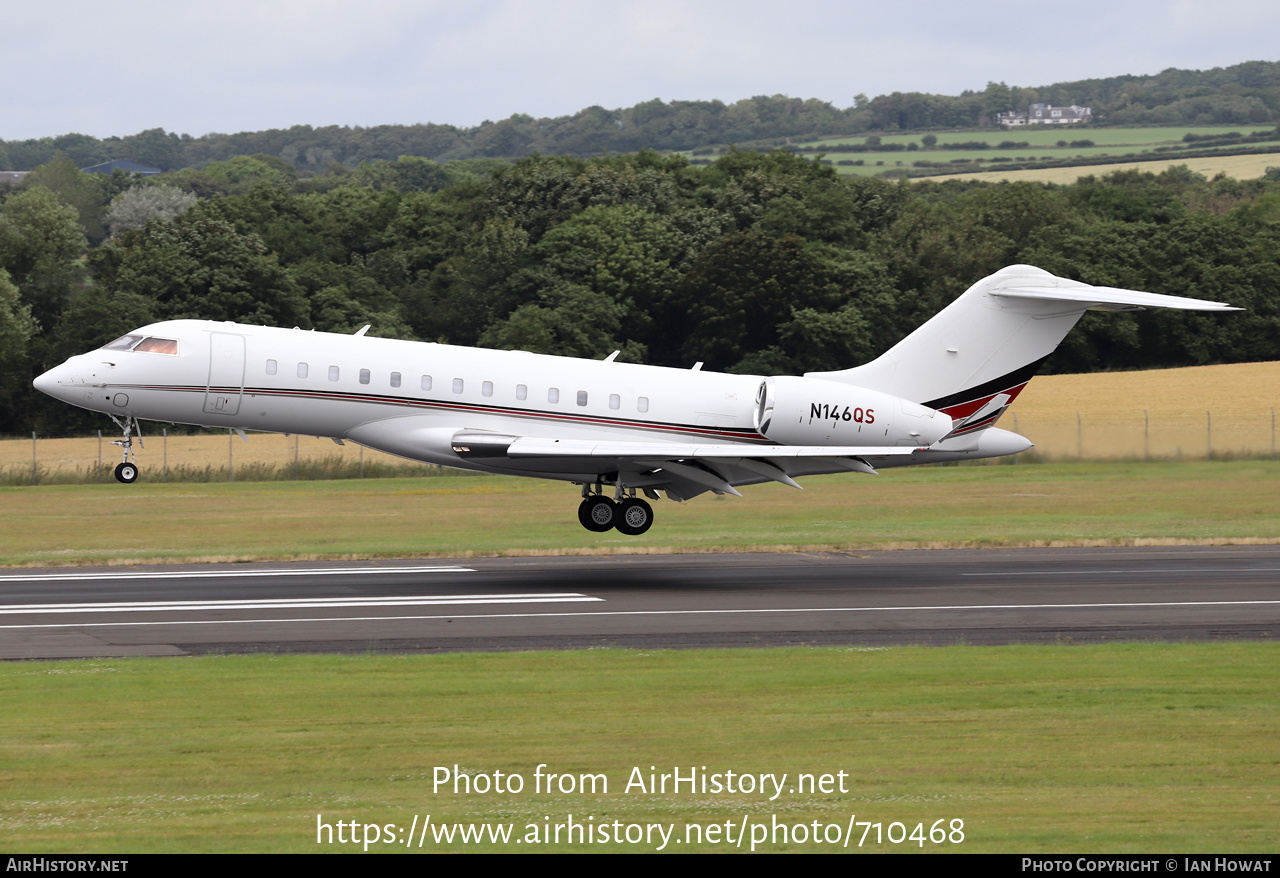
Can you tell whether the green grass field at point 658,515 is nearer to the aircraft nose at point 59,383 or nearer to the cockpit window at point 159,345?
the aircraft nose at point 59,383

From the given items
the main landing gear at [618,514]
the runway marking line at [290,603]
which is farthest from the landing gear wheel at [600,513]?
the runway marking line at [290,603]

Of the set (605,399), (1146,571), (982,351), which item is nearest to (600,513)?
(605,399)

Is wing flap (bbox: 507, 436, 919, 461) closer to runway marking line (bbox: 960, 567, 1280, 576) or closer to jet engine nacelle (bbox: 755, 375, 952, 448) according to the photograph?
jet engine nacelle (bbox: 755, 375, 952, 448)

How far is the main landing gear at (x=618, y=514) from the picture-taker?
92.8ft

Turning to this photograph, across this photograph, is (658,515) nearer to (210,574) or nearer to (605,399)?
(605,399)

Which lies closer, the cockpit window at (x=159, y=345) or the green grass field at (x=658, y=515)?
the cockpit window at (x=159, y=345)

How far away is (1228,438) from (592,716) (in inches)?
1610

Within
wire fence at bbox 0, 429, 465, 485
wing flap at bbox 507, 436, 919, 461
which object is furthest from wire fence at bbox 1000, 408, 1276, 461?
wire fence at bbox 0, 429, 465, 485

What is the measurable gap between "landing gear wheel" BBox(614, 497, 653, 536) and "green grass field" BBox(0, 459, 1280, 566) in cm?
475

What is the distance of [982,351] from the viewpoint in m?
29.4

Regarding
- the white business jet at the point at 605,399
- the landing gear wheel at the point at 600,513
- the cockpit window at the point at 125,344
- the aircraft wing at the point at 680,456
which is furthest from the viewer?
the landing gear wheel at the point at 600,513

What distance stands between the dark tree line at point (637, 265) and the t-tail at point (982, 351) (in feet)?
140

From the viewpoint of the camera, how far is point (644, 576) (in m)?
28.4

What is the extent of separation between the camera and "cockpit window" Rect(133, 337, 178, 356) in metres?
26.7
